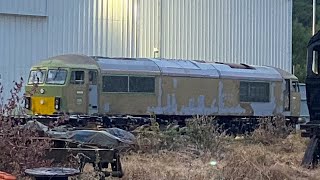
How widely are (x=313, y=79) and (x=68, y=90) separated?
31.6 ft

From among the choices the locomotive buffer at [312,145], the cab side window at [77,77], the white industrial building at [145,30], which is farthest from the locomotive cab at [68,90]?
the locomotive buffer at [312,145]

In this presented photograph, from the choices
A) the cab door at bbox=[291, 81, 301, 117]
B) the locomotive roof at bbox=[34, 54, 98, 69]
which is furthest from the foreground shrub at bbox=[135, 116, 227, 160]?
the cab door at bbox=[291, 81, 301, 117]

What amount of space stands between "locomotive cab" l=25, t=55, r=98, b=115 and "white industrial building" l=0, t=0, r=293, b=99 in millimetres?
3661

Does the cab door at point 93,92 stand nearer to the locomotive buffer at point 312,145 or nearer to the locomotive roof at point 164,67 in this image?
the locomotive roof at point 164,67

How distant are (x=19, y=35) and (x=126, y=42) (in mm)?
4607

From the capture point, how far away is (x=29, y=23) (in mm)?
28547

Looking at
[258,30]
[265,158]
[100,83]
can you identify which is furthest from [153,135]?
[258,30]

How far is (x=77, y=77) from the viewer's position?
2442cm

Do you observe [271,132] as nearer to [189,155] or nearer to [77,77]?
[77,77]

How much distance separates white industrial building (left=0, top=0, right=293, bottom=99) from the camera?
28.4m

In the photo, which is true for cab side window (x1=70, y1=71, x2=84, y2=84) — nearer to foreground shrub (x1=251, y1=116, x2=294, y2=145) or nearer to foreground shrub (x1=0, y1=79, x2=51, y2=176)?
foreground shrub (x1=251, y1=116, x2=294, y2=145)

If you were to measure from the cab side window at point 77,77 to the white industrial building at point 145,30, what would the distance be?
424 cm

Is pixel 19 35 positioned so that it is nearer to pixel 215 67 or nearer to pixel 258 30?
pixel 215 67

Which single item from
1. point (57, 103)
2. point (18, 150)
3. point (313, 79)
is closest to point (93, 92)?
point (57, 103)
